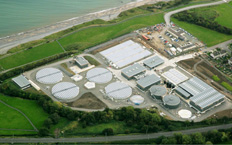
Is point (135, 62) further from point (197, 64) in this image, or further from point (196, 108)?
point (196, 108)

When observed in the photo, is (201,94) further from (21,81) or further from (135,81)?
(21,81)

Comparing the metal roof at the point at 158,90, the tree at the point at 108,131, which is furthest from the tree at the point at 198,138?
the tree at the point at 108,131

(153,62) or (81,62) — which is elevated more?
(81,62)

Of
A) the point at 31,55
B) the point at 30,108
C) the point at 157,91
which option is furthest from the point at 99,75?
the point at 31,55

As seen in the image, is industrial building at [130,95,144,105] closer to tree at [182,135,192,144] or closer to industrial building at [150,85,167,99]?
industrial building at [150,85,167,99]

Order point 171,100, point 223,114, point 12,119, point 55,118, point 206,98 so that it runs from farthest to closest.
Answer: point 206,98 < point 171,100 < point 223,114 < point 12,119 < point 55,118

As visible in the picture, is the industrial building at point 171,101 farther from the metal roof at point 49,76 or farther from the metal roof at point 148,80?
the metal roof at point 49,76

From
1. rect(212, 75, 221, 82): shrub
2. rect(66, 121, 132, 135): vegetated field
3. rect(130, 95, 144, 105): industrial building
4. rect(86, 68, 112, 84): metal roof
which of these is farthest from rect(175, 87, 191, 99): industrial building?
rect(86, 68, 112, 84): metal roof
